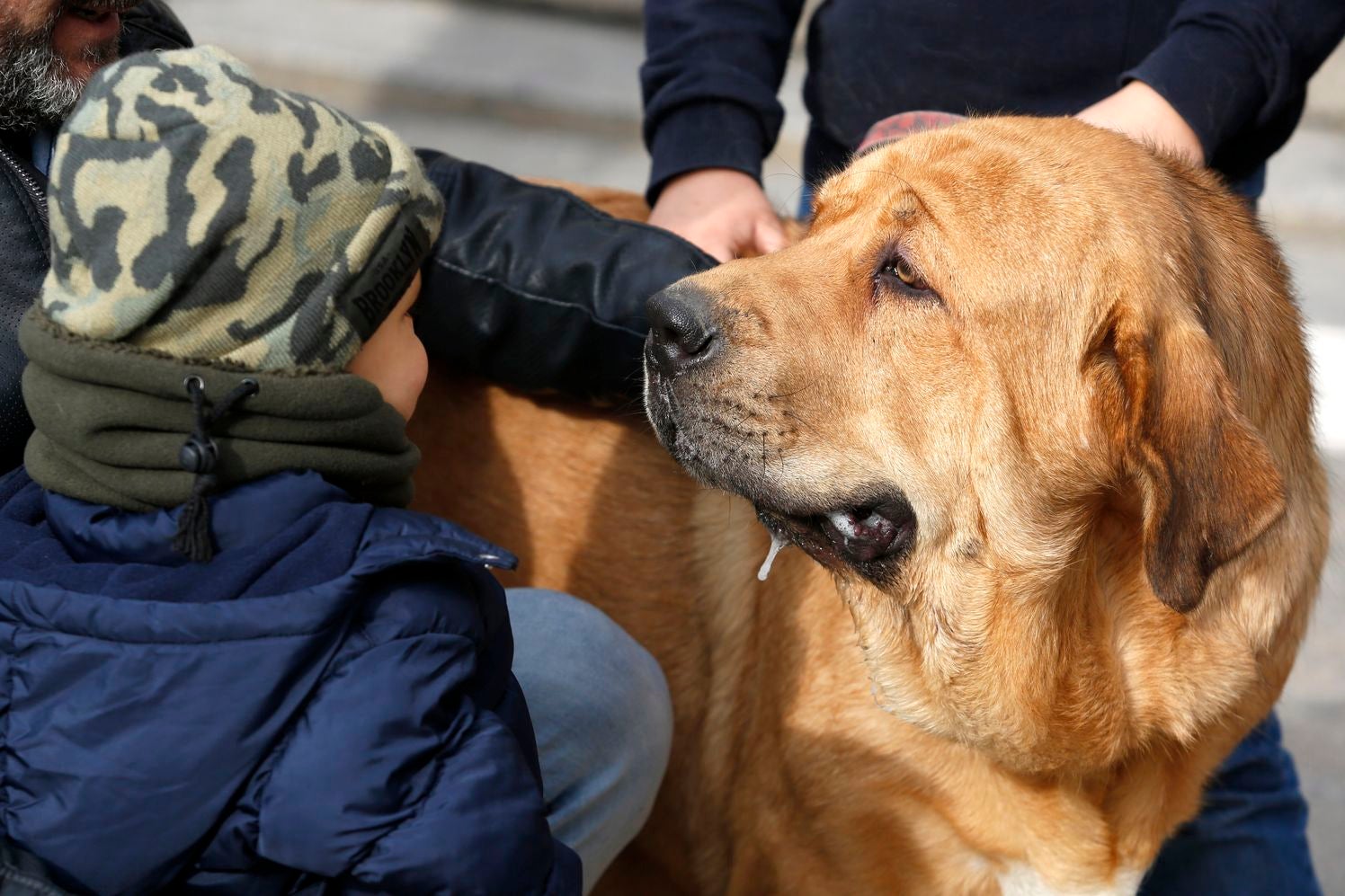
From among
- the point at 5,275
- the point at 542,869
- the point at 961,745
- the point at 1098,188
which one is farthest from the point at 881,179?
the point at 5,275

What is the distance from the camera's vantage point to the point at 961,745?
7.61 feet

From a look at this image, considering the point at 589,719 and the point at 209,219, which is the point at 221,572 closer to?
the point at 209,219

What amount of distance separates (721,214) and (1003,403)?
3.30 feet

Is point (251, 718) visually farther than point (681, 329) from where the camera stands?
No

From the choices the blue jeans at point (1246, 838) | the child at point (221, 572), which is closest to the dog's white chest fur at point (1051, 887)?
the blue jeans at point (1246, 838)

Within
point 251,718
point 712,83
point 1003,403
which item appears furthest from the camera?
point 712,83

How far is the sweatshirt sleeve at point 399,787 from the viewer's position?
5.44ft

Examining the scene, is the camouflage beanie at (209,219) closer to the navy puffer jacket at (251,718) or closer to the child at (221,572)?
the child at (221,572)

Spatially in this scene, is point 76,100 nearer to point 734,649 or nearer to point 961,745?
point 734,649

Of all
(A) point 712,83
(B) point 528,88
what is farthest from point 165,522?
(B) point 528,88

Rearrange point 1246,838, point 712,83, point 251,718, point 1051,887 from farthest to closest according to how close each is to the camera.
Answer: point 712,83
point 1246,838
point 1051,887
point 251,718

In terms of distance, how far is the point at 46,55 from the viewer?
2.16 metres

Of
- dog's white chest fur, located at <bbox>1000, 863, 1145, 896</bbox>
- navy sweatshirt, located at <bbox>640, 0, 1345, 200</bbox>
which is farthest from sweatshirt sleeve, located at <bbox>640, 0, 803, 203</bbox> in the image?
dog's white chest fur, located at <bbox>1000, 863, 1145, 896</bbox>

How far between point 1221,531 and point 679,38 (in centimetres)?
187
